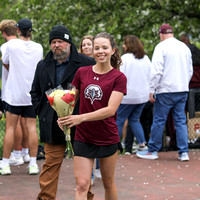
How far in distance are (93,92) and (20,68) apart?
115 inches

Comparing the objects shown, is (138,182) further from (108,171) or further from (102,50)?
(102,50)

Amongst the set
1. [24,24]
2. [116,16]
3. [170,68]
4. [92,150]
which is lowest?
[92,150]

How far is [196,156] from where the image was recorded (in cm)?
860

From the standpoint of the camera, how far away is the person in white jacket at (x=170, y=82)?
808 cm

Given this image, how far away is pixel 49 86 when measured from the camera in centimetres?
511

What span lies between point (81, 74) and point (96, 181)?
8.71 feet

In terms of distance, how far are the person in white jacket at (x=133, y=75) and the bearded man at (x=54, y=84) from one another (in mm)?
3291

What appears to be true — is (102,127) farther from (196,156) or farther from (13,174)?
(196,156)

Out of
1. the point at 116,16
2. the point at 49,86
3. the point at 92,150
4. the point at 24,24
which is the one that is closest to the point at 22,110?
the point at 24,24

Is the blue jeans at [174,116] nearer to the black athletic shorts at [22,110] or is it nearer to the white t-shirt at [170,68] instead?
the white t-shirt at [170,68]

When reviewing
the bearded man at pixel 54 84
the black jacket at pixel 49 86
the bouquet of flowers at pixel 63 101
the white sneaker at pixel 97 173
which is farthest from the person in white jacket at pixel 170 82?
the bouquet of flowers at pixel 63 101

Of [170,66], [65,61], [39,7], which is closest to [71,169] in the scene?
[170,66]

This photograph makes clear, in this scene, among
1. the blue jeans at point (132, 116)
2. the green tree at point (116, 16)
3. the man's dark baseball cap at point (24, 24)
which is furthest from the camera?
the green tree at point (116, 16)

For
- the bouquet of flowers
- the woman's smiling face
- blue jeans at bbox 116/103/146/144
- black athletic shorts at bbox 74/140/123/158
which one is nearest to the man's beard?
the woman's smiling face
